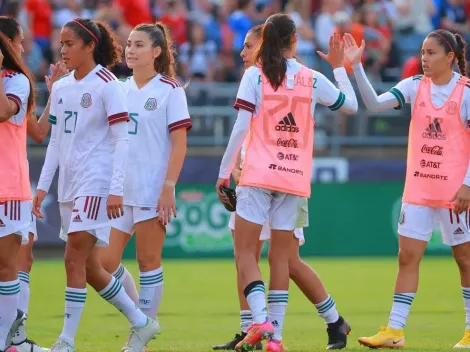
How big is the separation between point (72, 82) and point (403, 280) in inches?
120

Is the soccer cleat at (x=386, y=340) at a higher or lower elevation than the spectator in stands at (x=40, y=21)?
lower

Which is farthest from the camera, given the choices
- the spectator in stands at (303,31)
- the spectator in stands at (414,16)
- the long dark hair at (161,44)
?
the spectator in stands at (414,16)

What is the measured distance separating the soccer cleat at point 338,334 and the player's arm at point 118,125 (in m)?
2.35

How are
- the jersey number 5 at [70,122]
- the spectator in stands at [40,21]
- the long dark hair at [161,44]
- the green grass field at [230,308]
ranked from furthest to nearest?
the spectator in stands at [40,21]
the green grass field at [230,308]
the long dark hair at [161,44]
the jersey number 5 at [70,122]

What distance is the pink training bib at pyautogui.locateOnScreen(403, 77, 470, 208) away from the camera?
846cm

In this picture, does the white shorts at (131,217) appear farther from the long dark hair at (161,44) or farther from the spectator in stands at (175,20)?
the spectator in stands at (175,20)

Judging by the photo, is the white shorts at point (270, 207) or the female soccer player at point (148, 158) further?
the female soccer player at point (148, 158)

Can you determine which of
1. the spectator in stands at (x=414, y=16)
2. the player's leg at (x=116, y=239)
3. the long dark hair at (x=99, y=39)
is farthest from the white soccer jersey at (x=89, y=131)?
the spectator in stands at (x=414, y=16)

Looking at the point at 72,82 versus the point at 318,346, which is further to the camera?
the point at 318,346

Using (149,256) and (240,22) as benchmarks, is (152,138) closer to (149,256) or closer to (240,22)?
(149,256)

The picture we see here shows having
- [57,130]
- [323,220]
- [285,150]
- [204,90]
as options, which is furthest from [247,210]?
[204,90]

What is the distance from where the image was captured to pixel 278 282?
7.77 meters

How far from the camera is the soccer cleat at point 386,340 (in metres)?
8.27

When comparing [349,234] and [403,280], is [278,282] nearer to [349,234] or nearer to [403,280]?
[403,280]
